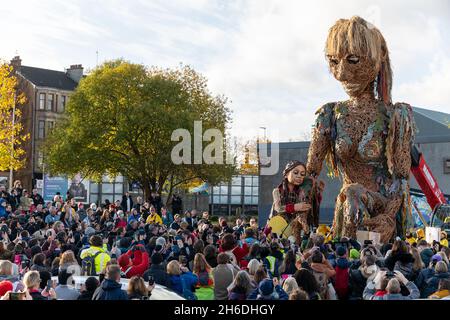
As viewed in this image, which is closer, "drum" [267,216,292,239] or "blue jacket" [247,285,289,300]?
"blue jacket" [247,285,289,300]

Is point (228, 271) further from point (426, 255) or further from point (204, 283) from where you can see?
point (426, 255)

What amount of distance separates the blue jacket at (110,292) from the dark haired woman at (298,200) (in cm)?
885

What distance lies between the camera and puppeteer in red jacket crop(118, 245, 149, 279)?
1088cm

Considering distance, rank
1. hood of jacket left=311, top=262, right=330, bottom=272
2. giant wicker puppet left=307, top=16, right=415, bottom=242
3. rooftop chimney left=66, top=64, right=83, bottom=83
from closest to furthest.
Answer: hood of jacket left=311, top=262, right=330, bottom=272, giant wicker puppet left=307, top=16, right=415, bottom=242, rooftop chimney left=66, top=64, right=83, bottom=83

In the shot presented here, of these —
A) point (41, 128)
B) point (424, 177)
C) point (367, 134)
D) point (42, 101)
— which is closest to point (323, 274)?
point (367, 134)

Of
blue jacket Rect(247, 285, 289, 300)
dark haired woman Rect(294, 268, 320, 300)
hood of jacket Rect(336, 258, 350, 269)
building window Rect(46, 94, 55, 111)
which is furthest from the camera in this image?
building window Rect(46, 94, 55, 111)

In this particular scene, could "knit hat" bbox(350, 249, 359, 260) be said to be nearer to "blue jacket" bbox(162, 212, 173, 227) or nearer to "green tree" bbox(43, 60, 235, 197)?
"blue jacket" bbox(162, 212, 173, 227)

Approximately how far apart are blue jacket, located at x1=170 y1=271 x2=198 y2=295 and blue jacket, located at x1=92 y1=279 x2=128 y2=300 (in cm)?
179

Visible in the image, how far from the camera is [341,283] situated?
32.1 ft

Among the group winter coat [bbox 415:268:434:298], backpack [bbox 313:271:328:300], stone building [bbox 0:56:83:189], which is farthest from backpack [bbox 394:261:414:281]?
stone building [bbox 0:56:83:189]

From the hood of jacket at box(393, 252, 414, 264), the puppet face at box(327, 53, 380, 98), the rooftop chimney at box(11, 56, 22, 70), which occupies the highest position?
the rooftop chimney at box(11, 56, 22, 70)

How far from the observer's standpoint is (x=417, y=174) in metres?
18.4

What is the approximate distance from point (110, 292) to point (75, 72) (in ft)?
217
